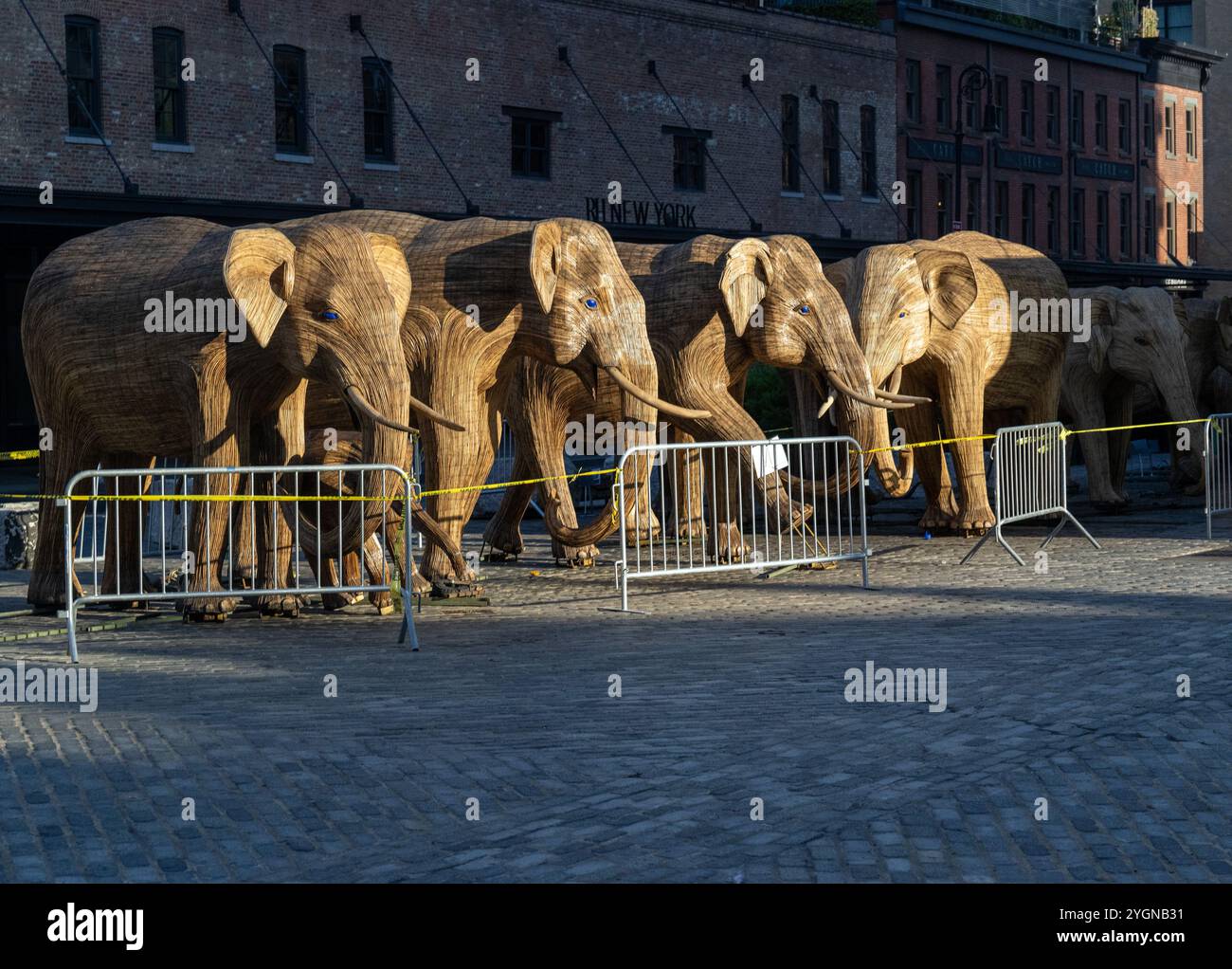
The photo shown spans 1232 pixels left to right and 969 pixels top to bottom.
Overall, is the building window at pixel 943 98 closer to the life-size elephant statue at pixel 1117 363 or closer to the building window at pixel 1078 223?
the building window at pixel 1078 223

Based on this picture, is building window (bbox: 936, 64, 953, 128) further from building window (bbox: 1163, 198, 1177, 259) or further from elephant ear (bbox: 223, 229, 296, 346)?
elephant ear (bbox: 223, 229, 296, 346)

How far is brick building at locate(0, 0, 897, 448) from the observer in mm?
32750

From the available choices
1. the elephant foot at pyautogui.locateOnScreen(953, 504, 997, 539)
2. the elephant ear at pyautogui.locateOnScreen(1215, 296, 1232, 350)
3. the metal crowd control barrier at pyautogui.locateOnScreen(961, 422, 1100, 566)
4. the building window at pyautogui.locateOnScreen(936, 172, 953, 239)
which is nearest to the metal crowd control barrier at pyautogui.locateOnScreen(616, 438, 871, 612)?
the metal crowd control barrier at pyautogui.locateOnScreen(961, 422, 1100, 566)

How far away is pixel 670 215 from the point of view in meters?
43.3

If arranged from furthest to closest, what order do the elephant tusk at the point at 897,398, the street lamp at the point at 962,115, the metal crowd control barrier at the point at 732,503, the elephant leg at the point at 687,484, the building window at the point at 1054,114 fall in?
the building window at the point at 1054,114, the street lamp at the point at 962,115, the elephant tusk at the point at 897,398, the elephant leg at the point at 687,484, the metal crowd control barrier at the point at 732,503

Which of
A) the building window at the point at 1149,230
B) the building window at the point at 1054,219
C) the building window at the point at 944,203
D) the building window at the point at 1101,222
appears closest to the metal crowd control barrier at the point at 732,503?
the building window at the point at 944,203

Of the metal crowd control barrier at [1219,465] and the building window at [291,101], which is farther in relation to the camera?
the building window at [291,101]

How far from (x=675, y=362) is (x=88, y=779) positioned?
8765 millimetres

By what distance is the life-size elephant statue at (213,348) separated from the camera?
12516 millimetres

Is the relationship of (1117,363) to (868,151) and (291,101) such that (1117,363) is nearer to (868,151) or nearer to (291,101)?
(291,101)

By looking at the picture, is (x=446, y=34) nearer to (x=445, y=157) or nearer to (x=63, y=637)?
(x=445, y=157)

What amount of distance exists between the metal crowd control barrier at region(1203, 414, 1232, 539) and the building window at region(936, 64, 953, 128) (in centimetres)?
3381
